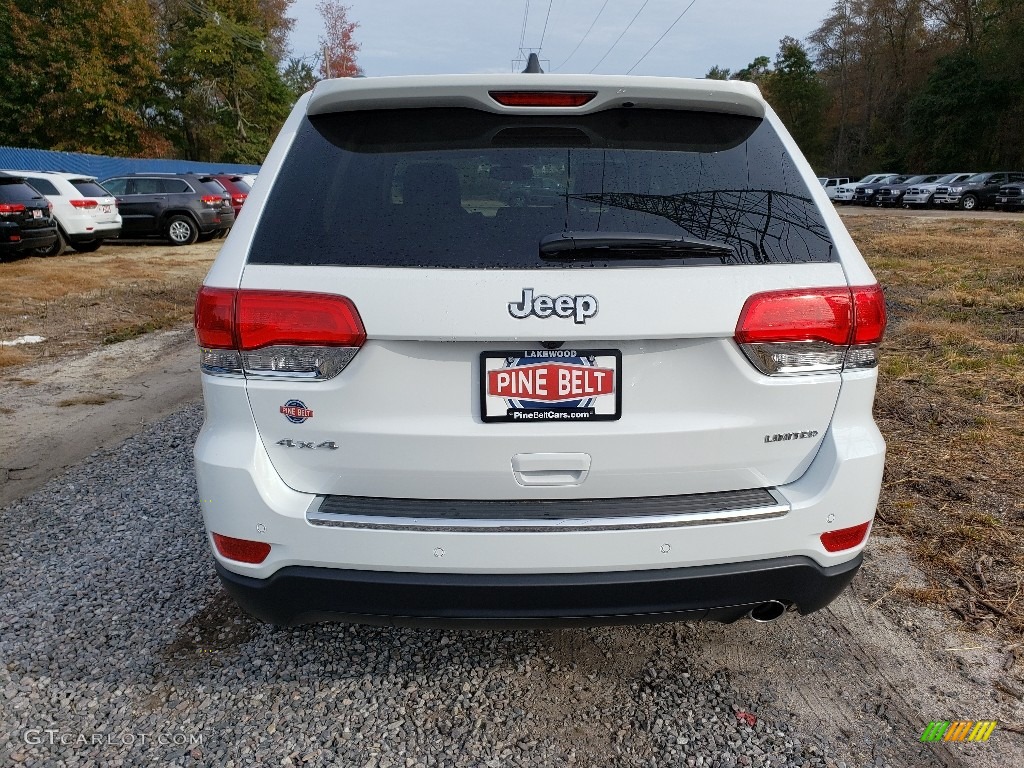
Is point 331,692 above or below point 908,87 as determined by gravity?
below

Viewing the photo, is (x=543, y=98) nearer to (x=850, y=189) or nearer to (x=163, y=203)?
(x=163, y=203)

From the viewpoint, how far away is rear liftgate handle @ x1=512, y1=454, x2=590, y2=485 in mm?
1967

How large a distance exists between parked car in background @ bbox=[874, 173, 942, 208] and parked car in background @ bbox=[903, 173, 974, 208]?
1.91 feet

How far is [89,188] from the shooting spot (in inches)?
627

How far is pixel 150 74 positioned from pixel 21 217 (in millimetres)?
34385

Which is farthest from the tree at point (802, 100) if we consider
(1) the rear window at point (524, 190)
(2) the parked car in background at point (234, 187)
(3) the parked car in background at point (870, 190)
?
(1) the rear window at point (524, 190)

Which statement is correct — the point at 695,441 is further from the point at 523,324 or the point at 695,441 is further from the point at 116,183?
the point at 116,183

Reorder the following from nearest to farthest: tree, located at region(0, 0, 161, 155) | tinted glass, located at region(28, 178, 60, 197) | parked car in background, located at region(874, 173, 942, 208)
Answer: tinted glass, located at region(28, 178, 60, 197) → parked car in background, located at region(874, 173, 942, 208) → tree, located at region(0, 0, 161, 155)

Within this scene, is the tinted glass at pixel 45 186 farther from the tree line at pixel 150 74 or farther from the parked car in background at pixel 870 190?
the parked car in background at pixel 870 190

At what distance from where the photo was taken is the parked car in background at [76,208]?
1524 cm

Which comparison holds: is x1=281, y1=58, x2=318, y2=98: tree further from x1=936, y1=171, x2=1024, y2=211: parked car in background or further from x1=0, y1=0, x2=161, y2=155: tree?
x1=936, y1=171, x2=1024, y2=211: parked car in background

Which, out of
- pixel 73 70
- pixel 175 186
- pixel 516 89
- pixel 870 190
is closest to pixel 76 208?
pixel 175 186

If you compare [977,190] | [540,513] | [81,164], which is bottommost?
[977,190]

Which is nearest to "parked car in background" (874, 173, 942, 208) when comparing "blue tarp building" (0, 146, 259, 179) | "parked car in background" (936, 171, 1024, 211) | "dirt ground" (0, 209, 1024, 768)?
"parked car in background" (936, 171, 1024, 211)
